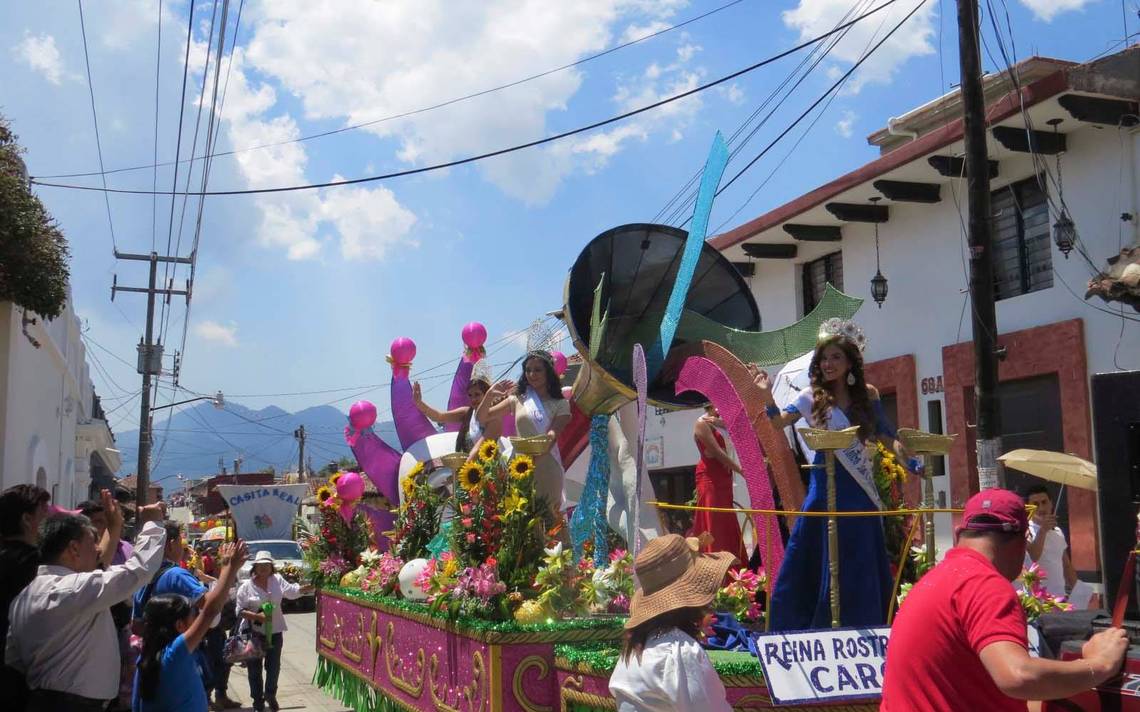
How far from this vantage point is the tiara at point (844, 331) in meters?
5.30

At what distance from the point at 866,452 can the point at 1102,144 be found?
28.1 feet

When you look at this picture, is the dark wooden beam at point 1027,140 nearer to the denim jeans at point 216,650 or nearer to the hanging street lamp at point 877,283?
the hanging street lamp at point 877,283

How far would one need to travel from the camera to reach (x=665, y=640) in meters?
3.36

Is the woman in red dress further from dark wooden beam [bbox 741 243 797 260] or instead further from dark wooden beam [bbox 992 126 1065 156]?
dark wooden beam [bbox 741 243 797 260]

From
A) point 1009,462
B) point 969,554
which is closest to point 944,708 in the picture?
point 969,554

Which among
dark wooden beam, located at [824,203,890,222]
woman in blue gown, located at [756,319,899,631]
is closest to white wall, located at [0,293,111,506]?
woman in blue gown, located at [756,319,899,631]

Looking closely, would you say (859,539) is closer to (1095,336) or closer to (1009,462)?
(1009,462)

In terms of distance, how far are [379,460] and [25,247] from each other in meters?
4.26

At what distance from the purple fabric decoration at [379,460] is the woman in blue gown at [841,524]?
607 centimetres

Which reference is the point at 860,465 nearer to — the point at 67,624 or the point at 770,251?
the point at 67,624

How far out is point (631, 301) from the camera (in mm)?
7199

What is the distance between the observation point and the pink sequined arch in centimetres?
549

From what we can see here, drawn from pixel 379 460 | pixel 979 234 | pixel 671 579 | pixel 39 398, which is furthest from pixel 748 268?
pixel 671 579

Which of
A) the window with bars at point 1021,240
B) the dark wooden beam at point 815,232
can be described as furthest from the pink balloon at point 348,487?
the dark wooden beam at point 815,232
